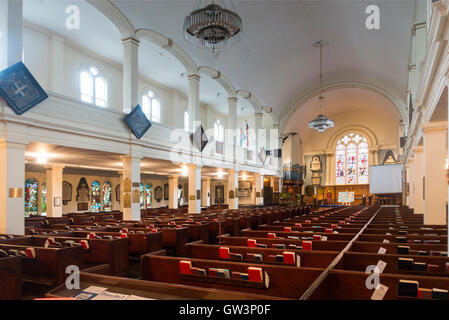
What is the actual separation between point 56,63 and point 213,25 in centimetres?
715

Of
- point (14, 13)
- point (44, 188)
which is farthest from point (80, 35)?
point (44, 188)

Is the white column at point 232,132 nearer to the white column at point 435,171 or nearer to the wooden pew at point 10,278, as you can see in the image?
the white column at point 435,171

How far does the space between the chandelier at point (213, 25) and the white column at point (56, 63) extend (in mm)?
6218

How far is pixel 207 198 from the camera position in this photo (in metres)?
21.6

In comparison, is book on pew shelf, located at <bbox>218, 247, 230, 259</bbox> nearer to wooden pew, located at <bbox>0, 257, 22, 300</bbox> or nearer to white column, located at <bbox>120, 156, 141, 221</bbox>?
wooden pew, located at <bbox>0, 257, 22, 300</bbox>

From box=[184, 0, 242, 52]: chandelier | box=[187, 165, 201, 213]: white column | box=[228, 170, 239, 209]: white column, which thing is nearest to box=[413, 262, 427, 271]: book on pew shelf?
box=[184, 0, 242, 52]: chandelier

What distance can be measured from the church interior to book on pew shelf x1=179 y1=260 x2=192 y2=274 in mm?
22

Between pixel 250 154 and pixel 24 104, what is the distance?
482 inches

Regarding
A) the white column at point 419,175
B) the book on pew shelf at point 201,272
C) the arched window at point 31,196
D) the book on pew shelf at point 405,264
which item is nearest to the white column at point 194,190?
the arched window at point 31,196

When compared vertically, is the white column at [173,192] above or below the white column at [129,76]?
below

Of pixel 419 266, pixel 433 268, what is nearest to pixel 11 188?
pixel 419 266

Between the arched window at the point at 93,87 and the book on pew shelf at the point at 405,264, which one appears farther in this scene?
Result: the arched window at the point at 93,87

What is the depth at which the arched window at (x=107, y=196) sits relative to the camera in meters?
17.0

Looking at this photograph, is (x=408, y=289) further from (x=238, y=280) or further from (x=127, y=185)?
(x=127, y=185)
